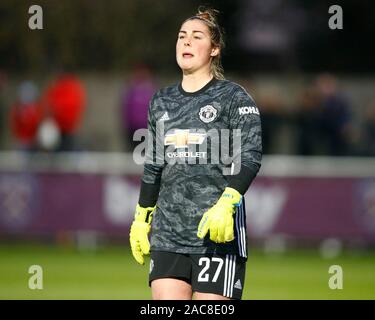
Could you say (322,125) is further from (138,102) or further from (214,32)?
(214,32)

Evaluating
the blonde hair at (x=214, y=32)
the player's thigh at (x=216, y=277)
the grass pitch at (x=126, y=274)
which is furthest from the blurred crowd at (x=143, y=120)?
the player's thigh at (x=216, y=277)

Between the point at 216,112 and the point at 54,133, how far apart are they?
10.6 m

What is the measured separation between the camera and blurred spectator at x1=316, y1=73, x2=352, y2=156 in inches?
726

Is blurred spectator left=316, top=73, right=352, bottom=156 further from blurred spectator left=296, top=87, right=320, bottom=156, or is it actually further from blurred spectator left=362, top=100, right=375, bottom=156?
blurred spectator left=362, top=100, right=375, bottom=156

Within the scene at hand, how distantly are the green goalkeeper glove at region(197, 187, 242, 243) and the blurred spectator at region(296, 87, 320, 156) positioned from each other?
11.3 meters

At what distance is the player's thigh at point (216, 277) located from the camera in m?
7.10

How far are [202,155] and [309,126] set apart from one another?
1147cm

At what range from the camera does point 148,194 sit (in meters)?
7.58

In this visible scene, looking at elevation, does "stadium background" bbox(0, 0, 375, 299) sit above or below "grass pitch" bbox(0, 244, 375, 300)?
above

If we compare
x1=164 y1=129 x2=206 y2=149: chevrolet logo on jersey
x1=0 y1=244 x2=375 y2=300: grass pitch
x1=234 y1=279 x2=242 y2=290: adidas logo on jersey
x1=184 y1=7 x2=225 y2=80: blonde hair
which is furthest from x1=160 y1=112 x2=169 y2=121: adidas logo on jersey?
x1=0 y1=244 x2=375 y2=300: grass pitch

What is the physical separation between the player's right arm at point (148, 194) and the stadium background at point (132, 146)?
3.98 meters

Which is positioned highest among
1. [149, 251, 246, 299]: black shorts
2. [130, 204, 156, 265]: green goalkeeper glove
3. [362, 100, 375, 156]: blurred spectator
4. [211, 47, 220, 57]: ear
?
[211, 47, 220, 57]: ear
